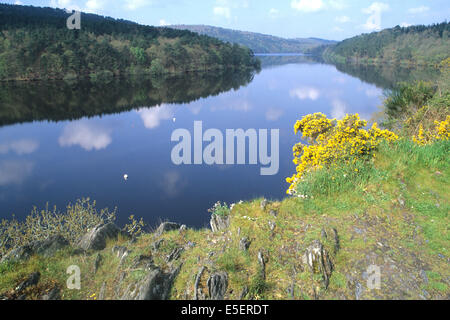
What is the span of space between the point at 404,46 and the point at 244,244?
6697 inches

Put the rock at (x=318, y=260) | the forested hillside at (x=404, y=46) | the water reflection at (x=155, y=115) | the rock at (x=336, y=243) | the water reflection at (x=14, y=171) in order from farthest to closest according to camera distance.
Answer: the forested hillside at (x=404, y=46) → the water reflection at (x=155, y=115) → the water reflection at (x=14, y=171) → the rock at (x=336, y=243) → the rock at (x=318, y=260)

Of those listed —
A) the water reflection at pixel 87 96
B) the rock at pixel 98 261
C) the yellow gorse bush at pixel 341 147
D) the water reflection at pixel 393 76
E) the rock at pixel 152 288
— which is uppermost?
the water reflection at pixel 393 76

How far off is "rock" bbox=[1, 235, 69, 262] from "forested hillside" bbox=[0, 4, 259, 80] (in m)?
81.2

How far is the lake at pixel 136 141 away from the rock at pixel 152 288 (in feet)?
31.1

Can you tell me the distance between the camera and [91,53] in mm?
82562

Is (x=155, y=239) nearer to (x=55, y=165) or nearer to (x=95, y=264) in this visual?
(x=95, y=264)

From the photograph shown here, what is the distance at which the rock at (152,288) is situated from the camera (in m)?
5.35

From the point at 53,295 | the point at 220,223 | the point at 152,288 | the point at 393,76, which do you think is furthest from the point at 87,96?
the point at 393,76

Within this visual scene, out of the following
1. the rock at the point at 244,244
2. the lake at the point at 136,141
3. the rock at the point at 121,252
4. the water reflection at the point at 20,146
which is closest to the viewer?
the rock at the point at 244,244

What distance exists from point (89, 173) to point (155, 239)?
55.5 feet

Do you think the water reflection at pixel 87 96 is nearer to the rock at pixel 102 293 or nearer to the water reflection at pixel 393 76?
the water reflection at pixel 393 76

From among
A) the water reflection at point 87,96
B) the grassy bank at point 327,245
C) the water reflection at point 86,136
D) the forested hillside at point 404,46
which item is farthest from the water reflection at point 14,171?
the forested hillside at point 404,46

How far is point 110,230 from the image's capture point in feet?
29.9
